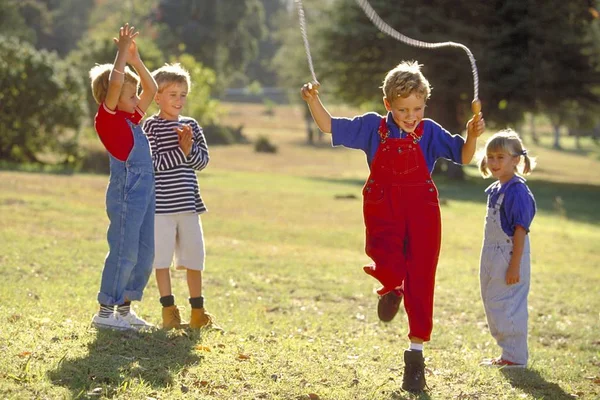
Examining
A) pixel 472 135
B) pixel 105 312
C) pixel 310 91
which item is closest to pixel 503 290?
pixel 472 135

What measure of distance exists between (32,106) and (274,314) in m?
21.4

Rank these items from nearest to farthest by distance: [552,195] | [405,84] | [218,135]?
[405,84] → [552,195] → [218,135]

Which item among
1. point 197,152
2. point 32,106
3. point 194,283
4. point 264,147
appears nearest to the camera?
point 197,152

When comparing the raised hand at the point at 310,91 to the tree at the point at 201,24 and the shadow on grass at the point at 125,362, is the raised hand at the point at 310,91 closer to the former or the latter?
the shadow on grass at the point at 125,362

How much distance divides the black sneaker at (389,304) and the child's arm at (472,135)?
1.00 meters

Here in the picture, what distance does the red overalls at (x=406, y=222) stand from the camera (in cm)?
557

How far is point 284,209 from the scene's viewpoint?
68.1 ft

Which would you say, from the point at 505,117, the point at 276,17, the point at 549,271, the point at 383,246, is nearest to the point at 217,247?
the point at 549,271

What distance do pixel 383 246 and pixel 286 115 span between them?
9292 cm

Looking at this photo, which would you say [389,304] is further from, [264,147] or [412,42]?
[264,147]

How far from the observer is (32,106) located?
28594mm

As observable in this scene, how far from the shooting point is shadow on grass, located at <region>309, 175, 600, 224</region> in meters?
25.2

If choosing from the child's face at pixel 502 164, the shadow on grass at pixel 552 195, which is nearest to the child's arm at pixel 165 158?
the child's face at pixel 502 164

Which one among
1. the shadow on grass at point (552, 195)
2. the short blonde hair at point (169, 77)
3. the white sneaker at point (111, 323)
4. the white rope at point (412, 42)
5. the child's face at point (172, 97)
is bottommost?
the shadow on grass at point (552, 195)
